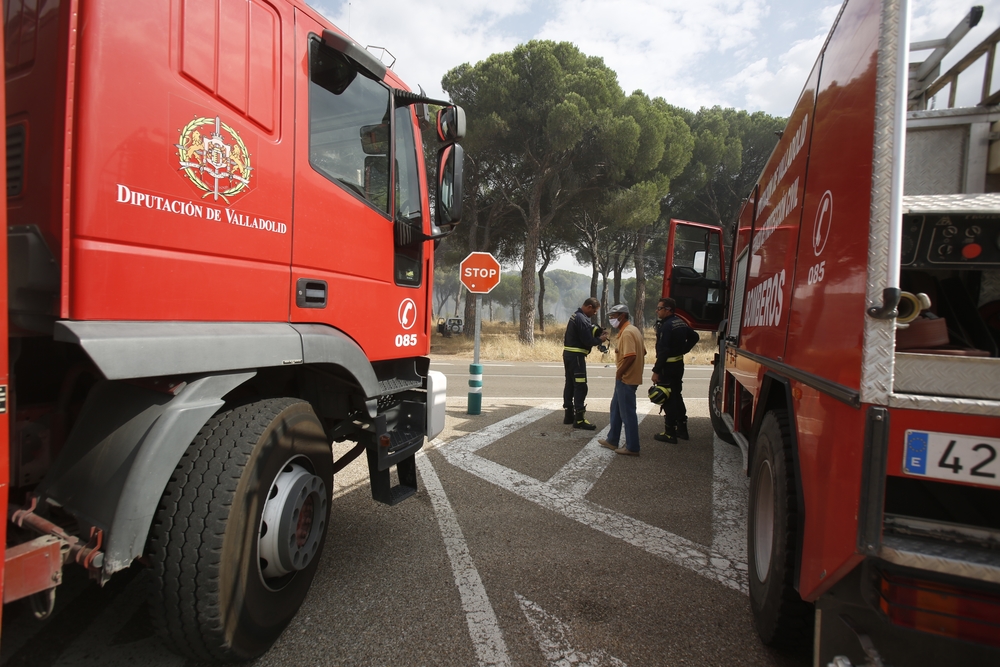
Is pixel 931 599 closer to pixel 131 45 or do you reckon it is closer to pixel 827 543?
pixel 827 543

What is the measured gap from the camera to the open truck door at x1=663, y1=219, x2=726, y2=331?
6984 millimetres

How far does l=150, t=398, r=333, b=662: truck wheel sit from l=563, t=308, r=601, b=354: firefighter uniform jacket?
4.77m

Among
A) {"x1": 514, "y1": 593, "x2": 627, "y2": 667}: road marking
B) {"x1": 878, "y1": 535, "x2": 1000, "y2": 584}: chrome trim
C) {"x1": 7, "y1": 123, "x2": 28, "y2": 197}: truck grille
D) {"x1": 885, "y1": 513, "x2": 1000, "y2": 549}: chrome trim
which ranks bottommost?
{"x1": 514, "y1": 593, "x2": 627, "y2": 667}: road marking

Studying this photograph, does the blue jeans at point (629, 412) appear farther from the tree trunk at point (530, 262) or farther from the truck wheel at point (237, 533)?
the tree trunk at point (530, 262)

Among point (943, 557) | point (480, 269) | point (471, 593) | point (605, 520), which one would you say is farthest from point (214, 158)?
point (480, 269)

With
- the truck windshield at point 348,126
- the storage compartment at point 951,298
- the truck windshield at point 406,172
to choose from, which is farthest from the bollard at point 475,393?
the storage compartment at point 951,298

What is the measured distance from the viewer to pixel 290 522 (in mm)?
2307

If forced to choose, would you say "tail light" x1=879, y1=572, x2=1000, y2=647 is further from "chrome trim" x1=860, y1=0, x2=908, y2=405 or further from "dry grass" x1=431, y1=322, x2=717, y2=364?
"dry grass" x1=431, y1=322, x2=717, y2=364

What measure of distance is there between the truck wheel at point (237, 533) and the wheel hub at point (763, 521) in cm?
220

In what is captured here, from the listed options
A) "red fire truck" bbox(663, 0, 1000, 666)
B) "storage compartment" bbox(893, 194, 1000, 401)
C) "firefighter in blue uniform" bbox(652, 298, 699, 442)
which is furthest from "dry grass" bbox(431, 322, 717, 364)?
"storage compartment" bbox(893, 194, 1000, 401)

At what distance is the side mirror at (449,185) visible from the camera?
3.38 meters

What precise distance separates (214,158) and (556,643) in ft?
8.23

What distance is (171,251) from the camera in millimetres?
1884

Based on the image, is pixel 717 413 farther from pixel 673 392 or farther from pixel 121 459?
pixel 121 459
